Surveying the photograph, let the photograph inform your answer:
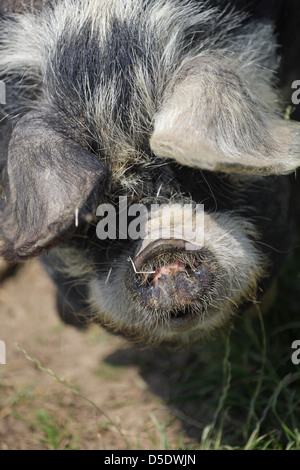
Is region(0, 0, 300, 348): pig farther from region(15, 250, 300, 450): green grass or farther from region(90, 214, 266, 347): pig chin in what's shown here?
region(15, 250, 300, 450): green grass

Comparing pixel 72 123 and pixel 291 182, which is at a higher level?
pixel 72 123

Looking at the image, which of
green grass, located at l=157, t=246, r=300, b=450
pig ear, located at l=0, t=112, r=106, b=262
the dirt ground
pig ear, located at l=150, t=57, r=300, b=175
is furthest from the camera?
the dirt ground

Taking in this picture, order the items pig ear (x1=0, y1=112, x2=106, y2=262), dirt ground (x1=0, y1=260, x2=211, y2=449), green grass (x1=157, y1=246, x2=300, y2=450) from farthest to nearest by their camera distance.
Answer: dirt ground (x1=0, y1=260, x2=211, y2=449)
green grass (x1=157, y1=246, x2=300, y2=450)
pig ear (x1=0, y1=112, x2=106, y2=262)

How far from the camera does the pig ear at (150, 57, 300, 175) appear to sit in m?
1.76

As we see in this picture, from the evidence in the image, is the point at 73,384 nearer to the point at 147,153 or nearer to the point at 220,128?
the point at 147,153

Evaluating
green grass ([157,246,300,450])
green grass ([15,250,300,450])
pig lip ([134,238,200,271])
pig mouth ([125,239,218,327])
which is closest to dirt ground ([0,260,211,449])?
green grass ([15,250,300,450])

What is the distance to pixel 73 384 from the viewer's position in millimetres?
3570

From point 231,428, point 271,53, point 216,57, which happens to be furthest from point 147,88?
point 231,428

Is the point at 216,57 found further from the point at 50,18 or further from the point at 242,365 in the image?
the point at 242,365

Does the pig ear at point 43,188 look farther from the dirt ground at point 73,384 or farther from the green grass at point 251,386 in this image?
the green grass at point 251,386

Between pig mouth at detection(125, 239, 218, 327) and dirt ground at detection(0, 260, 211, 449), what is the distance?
93cm

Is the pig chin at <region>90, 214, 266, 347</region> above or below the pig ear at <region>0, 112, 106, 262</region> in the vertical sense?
below

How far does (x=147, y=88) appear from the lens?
2270 mm

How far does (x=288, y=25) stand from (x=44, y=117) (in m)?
1.59
